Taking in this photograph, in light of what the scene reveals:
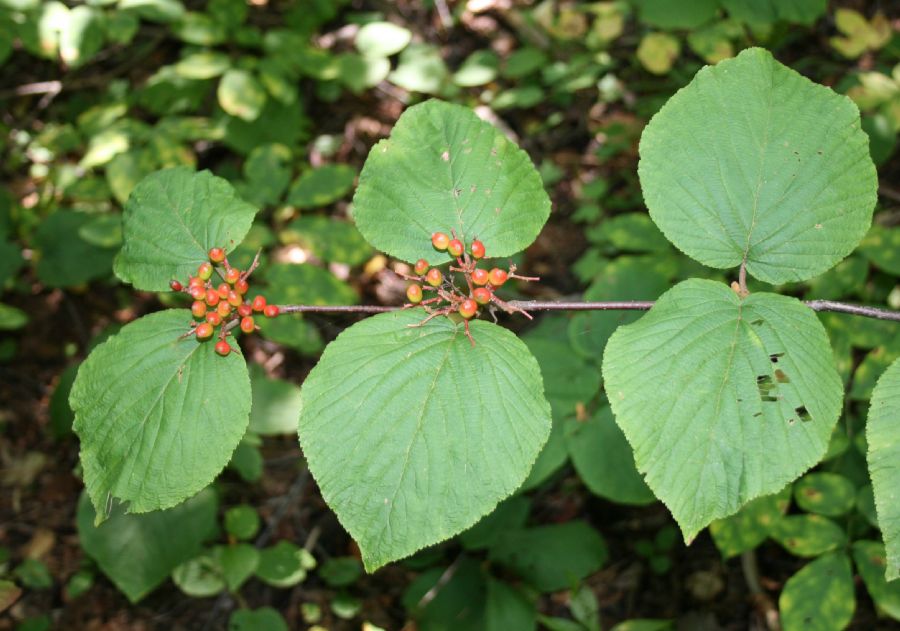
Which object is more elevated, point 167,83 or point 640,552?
point 167,83

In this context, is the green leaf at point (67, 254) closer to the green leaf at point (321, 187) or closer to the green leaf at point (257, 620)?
the green leaf at point (321, 187)

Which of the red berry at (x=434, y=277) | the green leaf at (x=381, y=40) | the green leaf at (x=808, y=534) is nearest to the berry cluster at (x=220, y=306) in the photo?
the red berry at (x=434, y=277)

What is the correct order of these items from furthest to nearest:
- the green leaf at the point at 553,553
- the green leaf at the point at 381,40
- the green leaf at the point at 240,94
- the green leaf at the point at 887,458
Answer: the green leaf at the point at 381,40 < the green leaf at the point at 240,94 < the green leaf at the point at 553,553 < the green leaf at the point at 887,458

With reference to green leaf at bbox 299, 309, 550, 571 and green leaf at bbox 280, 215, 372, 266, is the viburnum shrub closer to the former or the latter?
green leaf at bbox 299, 309, 550, 571

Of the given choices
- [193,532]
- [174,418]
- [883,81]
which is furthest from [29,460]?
[883,81]

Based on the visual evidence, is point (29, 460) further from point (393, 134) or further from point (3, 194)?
point (393, 134)

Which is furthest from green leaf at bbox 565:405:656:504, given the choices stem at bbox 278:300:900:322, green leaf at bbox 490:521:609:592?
stem at bbox 278:300:900:322
